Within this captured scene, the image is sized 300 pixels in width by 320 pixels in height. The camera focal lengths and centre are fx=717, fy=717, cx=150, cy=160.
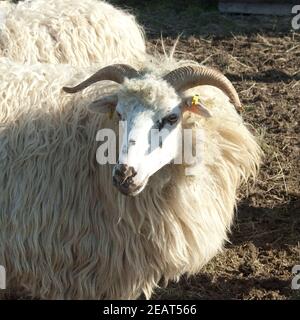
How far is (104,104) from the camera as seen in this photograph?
10.8ft

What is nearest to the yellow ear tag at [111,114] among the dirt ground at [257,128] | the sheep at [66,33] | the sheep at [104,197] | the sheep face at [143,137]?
the sheep at [104,197]

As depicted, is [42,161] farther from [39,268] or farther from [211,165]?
[211,165]

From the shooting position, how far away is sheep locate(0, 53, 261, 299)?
333 centimetres

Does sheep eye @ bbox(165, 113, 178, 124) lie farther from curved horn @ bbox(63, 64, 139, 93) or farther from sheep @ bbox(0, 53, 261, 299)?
curved horn @ bbox(63, 64, 139, 93)

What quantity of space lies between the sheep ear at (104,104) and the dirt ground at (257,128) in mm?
1022

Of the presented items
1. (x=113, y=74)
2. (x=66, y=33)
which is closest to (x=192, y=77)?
(x=113, y=74)

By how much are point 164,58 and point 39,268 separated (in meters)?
Result: 1.22

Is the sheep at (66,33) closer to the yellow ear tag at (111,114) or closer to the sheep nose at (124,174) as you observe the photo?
the yellow ear tag at (111,114)

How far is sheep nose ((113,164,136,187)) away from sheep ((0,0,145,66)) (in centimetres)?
173

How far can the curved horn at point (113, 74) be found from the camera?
10.8 ft

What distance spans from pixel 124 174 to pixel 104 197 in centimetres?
53

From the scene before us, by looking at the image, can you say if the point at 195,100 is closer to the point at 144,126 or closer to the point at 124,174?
the point at 144,126

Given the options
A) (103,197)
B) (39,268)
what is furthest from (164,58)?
(39,268)
